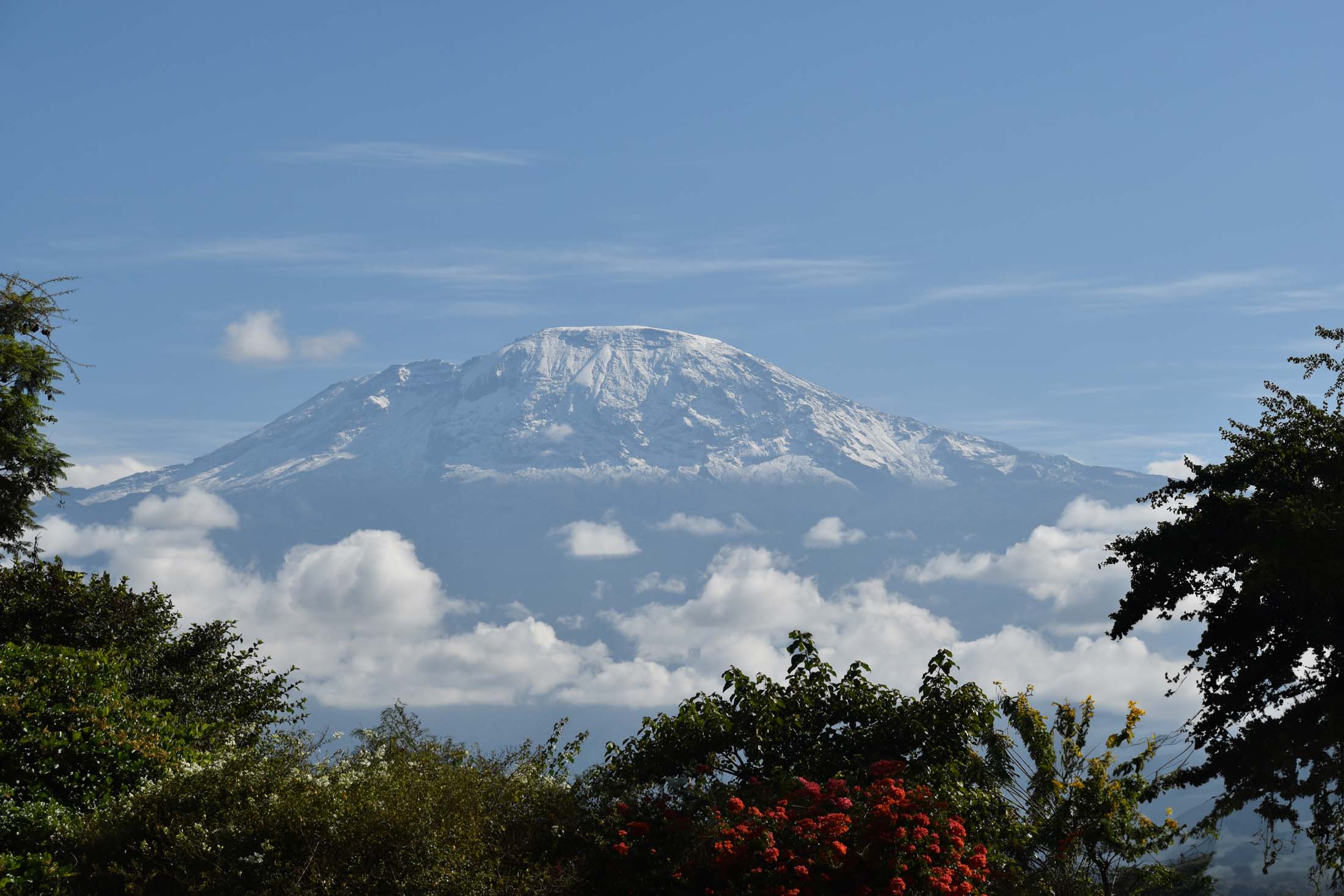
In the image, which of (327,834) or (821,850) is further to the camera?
(821,850)

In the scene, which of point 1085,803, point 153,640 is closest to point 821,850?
point 1085,803

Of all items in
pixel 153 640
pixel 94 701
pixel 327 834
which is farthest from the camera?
pixel 153 640

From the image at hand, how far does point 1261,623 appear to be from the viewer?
896 inches

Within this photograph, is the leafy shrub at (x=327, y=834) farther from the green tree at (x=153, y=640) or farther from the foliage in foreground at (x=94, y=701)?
the green tree at (x=153, y=640)

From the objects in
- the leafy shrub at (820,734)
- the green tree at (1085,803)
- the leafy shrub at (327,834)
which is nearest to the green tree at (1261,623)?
the green tree at (1085,803)

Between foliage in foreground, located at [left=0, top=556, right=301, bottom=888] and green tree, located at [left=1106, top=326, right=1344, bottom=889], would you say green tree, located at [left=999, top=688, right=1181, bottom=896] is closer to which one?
green tree, located at [left=1106, top=326, right=1344, bottom=889]

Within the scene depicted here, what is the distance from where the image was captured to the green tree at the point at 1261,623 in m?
20.9

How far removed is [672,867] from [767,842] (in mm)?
1098

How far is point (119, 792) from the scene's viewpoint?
14.7 meters

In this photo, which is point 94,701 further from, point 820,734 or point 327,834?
point 820,734

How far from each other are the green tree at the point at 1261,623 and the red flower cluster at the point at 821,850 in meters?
9.14

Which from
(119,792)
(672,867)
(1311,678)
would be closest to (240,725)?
(119,792)

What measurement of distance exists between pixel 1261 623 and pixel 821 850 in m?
14.2

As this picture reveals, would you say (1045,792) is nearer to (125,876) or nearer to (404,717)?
(404,717)
